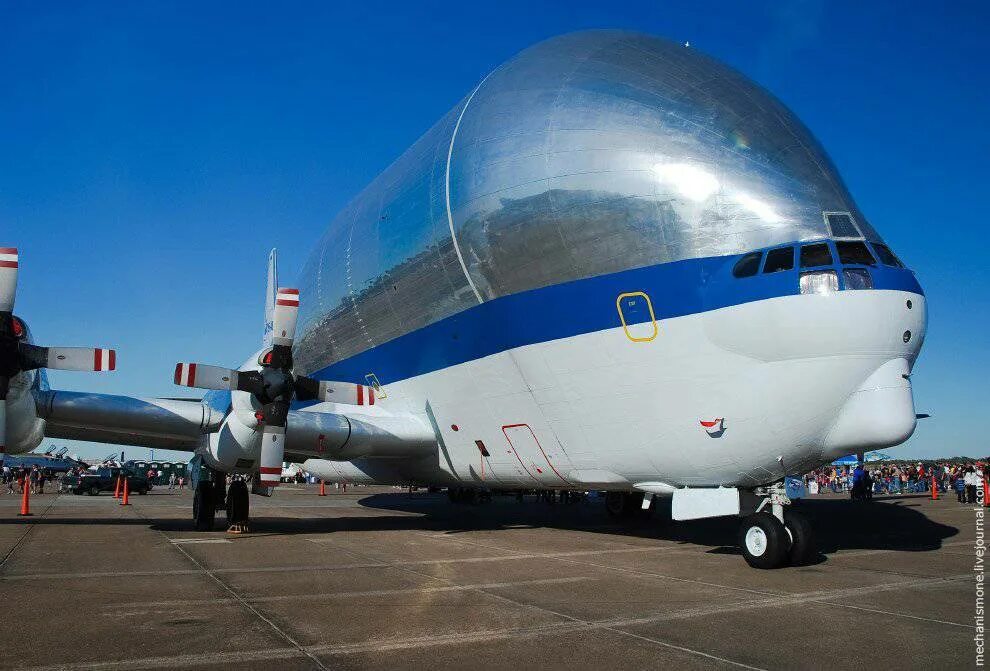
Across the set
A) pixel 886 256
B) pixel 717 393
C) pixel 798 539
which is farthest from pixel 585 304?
pixel 798 539

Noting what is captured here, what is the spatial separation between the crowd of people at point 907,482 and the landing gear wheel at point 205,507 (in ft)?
73.2

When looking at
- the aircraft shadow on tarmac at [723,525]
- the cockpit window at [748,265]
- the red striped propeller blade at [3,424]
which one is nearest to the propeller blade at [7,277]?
the red striped propeller blade at [3,424]

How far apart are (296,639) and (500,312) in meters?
7.00

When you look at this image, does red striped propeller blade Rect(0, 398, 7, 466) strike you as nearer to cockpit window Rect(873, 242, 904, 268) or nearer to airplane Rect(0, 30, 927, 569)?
airplane Rect(0, 30, 927, 569)

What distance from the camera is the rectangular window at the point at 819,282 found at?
8.88 m

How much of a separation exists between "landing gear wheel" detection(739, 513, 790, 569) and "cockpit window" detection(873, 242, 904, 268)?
3437mm

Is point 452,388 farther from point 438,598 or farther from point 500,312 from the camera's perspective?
point 438,598

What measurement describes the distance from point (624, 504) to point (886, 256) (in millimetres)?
9900

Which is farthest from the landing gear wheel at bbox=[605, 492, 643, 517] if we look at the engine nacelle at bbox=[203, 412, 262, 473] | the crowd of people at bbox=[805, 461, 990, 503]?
the crowd of people at bbox=[805, 461, 990, 503]

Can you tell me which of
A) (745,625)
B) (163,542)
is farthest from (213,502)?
(745,625)

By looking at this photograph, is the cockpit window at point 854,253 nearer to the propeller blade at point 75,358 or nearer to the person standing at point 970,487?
the propeller blade at point 75,358

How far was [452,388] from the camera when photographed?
13.4 metres

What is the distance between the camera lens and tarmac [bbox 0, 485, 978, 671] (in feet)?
16.7

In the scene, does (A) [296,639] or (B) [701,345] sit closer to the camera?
(A) [296,639]
